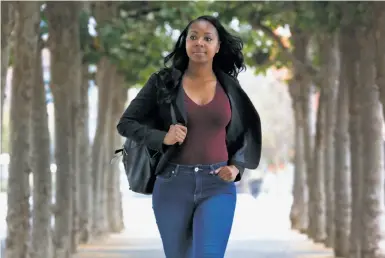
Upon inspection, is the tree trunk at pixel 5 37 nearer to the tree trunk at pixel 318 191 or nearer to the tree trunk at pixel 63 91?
the tree trunk at pixel 63 91

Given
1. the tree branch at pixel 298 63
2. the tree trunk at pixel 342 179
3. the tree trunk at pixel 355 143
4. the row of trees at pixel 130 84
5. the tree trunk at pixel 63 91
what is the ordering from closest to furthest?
the row of trees at pixel 130 84 → the tree trunk at pixel 355 143 → the tree trunk at pixel 63 91 → the tree trunk at pixel 342 179 → the tree branch at pixel 298 63

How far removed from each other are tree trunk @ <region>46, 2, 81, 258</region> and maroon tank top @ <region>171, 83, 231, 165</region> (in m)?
8.23

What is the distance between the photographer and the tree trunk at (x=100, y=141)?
18.5 metres

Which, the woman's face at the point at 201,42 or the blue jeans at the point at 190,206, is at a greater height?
the woman's face at the point at 201,42

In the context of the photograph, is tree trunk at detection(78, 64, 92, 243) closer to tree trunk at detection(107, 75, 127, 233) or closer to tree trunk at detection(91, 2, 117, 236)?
tree trunk at detection(91, 2, 117, 236)

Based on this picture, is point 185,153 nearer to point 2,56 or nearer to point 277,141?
point 2,56

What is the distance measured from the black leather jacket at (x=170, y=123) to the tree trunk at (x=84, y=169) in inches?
448

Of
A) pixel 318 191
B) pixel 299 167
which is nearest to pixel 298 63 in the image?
pixel 318 191

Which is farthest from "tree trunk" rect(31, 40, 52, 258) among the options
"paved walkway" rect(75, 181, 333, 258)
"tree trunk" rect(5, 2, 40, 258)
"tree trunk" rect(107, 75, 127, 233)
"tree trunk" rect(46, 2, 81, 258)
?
"tree trunk" rect(107, 75, 127, 233)

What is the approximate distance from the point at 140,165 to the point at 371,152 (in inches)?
287

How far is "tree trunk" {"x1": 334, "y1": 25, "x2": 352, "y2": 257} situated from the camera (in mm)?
14281

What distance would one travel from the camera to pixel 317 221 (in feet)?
60.4

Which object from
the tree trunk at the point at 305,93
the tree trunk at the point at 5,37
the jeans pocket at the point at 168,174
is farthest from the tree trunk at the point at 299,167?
the jeans pocket at the point at 168,174

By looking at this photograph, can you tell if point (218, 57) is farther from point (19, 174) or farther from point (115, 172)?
point (115, 172)
